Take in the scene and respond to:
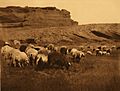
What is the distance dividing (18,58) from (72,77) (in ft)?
1.18

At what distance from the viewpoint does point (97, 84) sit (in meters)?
1.99

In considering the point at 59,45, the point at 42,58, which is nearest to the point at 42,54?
the point at 42,58

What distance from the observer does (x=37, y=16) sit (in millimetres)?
2057

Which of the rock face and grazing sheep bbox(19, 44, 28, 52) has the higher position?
the rock face

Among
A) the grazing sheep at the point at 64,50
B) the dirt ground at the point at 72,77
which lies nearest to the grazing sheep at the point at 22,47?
the dirt ground at the point at 72,77

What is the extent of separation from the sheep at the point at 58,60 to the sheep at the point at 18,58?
0.49ft

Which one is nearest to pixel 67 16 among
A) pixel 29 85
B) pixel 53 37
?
Answer: pixel 53 37

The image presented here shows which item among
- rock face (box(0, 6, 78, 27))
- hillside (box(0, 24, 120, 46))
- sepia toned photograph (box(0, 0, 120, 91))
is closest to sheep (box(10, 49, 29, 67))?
sepia toned photograph (box(0, 0, 120, 91))

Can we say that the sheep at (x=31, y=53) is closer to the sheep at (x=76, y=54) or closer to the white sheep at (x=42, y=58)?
the white sheep at (x=42, y=58)

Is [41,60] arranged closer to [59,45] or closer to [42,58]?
[42,58]

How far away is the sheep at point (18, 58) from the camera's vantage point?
1.91 m

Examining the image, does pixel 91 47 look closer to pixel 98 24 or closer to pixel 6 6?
pixel 98 24

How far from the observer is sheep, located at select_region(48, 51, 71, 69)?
196 centimetres

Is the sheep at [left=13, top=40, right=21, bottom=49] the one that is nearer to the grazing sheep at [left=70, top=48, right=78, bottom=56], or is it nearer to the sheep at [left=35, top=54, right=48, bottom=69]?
the sheep at [left=35, top=54, right=48, bottom=69]
